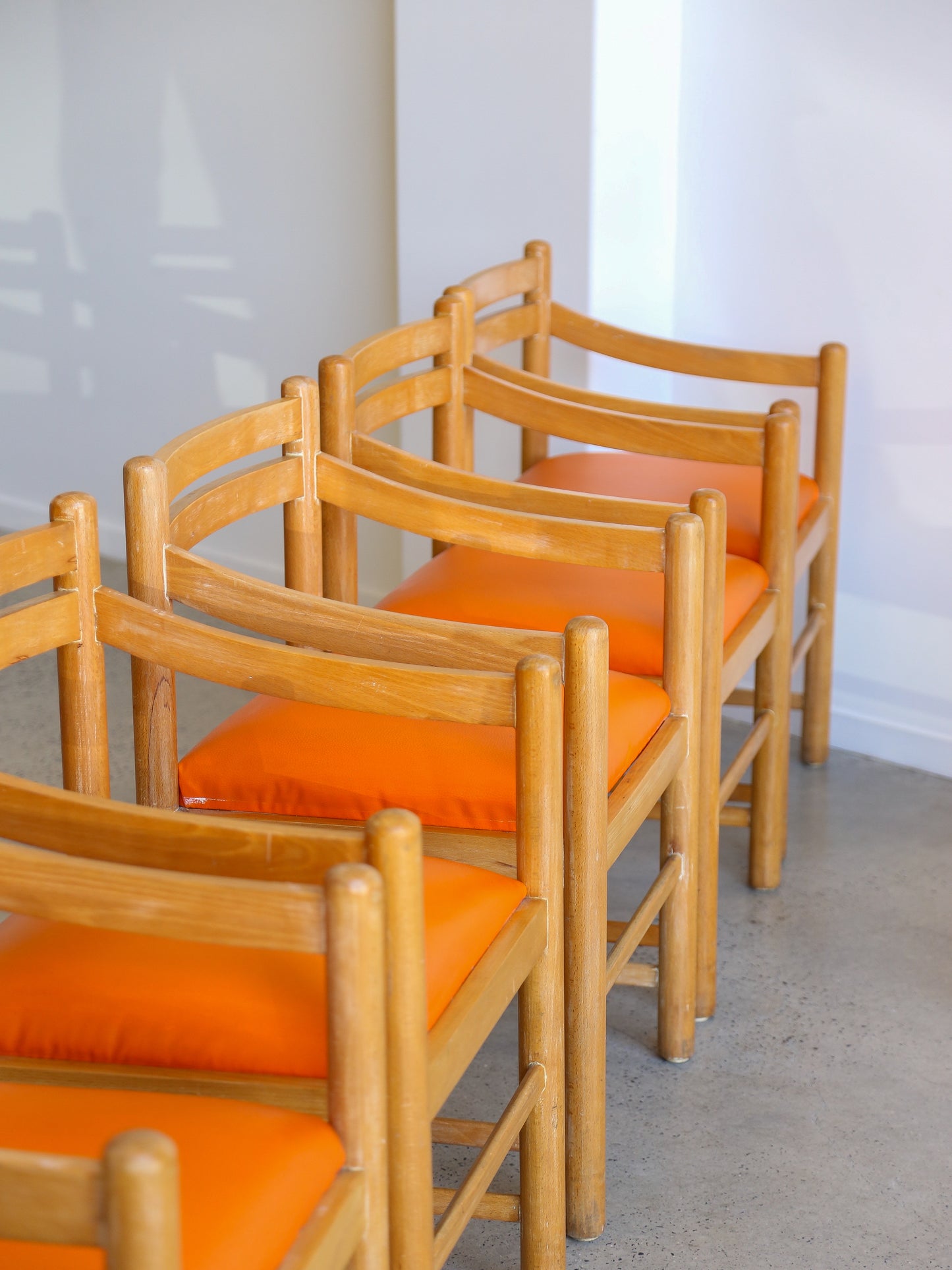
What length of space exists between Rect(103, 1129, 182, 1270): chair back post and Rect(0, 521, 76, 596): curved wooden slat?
0.64 metres

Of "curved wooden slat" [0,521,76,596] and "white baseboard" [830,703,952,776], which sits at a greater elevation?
"curved wooden slat" [0,521,76,596]

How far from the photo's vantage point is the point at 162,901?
2.82ft

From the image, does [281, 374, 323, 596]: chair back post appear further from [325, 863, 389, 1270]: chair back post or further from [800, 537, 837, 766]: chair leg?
[800, 537, 837, 766]: chair leg

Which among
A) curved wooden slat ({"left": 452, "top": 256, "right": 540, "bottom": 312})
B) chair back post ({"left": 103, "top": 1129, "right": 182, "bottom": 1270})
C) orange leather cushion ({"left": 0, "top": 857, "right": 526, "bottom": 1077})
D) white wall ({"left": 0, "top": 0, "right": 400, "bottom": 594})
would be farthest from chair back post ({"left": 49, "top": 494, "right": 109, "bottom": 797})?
white wall ({"left": 0, "top": 0, "right": 400, "bottom": 594})

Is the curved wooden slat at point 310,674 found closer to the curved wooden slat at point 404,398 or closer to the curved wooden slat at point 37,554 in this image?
the curved wooden slat at point 37,554

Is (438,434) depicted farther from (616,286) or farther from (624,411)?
(616,286)

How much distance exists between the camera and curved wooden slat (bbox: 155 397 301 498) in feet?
4.78

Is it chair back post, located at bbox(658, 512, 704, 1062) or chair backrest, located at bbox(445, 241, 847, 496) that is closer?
chair back post, located at bbox(658, 512, 704, 1062)

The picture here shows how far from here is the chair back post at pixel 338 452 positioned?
175 cm

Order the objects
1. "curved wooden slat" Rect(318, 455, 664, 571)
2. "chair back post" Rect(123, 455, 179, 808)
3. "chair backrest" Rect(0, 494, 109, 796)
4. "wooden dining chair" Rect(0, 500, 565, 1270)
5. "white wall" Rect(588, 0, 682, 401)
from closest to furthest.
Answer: "wooden dining chair" Rect(0, 500, 565, 1270) < "chair backrest" Rect(0, 494, 109, 796) < "chair back post" Rect(123, 455, 179, 808) < "curved wooden slat" Rect(318, 455, 664, 571) < "white wall" Rect(588, 0, 682, 401)

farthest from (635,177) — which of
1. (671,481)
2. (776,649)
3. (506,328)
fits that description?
(776,649)

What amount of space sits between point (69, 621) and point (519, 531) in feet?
1.50

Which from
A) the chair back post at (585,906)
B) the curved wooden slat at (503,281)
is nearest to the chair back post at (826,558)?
the curved wooden slat at (503,281)

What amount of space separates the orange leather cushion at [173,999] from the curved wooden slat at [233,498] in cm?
46
